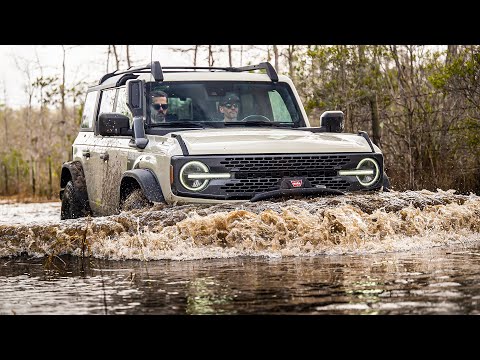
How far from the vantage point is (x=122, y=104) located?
12203mm

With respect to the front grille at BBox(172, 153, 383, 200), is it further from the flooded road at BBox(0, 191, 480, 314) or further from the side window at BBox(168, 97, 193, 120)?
the side window at BBox(168, 97, 193, 120)

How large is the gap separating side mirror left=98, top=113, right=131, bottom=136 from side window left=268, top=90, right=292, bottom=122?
5.64 ft

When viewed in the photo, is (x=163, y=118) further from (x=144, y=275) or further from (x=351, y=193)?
(x=144, y=275)

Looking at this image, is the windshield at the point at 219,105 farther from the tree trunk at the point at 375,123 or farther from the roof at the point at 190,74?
the tree trunk at the point at 375,123

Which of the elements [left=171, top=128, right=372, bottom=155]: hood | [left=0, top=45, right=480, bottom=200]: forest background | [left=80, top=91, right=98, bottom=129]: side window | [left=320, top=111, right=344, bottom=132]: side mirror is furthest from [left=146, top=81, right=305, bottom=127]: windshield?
[left=0, top=45, right=480, bottom=200]: forest background

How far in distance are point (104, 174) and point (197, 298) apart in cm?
500

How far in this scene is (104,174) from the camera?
485 inches

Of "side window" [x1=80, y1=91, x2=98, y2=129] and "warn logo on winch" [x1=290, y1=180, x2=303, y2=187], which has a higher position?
"side window" [x1=80, y1=91, x2=98, y2=129]

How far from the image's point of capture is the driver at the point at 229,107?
11688 mm

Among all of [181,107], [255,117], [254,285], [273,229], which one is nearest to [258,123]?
[255,117]

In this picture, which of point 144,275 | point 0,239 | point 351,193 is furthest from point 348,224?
point 0,239

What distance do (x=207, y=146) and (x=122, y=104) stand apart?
7.42 ft

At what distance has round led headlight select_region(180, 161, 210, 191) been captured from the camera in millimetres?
10148

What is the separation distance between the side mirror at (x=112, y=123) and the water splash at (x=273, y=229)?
0.93 m
